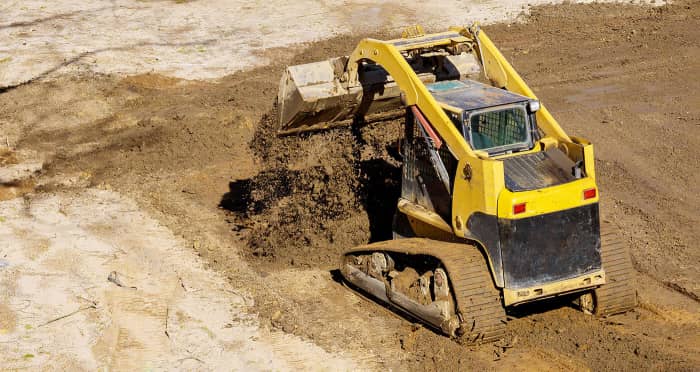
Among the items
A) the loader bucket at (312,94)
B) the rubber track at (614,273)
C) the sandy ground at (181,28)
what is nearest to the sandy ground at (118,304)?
the loader bucket at (312,94)

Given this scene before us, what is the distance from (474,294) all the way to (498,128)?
Result: 68.9 inches

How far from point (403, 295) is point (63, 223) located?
17.9 ft

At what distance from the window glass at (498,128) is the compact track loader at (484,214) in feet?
0.03

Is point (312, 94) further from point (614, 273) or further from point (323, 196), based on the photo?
point (614, 273)

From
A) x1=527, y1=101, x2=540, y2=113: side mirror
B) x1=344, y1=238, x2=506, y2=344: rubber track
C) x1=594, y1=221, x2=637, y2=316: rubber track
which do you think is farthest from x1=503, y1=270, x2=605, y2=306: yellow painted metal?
x1=527, y1=101, x2=540, y2=113: side mirror

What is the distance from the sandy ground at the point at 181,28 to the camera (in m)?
19.5

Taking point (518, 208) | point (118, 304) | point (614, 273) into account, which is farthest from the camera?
point (118, 304)

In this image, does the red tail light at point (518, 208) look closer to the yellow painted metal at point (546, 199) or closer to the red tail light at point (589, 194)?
the yellow painted metal at point (546, 199)

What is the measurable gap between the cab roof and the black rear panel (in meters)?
1.34

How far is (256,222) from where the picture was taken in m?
13.4

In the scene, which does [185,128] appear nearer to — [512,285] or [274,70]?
[274,70]

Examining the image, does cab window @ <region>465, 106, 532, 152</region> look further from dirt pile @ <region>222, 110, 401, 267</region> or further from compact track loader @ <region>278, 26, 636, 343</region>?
dirt pile @ <region>222, 110, 401, 267</region>

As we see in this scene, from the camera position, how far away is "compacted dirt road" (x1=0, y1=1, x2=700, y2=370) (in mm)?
10242

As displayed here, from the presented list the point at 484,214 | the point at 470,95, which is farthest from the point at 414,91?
the point at 484,214
